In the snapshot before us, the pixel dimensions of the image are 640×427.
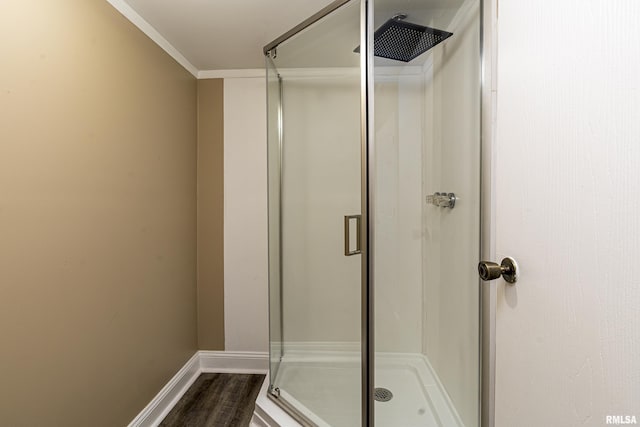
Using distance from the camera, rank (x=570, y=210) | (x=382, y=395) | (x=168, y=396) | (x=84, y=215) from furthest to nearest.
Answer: (x=168, y=396), (x=382, y=395), (x=84, y=215), (x=570, y=210)

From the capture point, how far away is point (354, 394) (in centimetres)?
124

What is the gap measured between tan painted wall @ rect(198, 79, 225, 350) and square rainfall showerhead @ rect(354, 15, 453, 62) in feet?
4.18

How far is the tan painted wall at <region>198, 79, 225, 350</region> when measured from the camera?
82.4 inches

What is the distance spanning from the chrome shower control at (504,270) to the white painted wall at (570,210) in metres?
0.02

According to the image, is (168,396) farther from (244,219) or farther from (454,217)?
(454,217)

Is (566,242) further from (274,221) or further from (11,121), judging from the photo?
(11,121)

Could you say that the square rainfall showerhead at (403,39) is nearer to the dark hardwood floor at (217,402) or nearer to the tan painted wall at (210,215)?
the tan painted wall at (210,215)

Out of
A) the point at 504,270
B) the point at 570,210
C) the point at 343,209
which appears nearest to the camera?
the point at 570,210

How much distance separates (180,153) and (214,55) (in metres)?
0.68

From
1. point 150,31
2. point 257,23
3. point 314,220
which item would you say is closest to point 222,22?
point 257,23

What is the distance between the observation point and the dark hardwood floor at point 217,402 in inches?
63.2

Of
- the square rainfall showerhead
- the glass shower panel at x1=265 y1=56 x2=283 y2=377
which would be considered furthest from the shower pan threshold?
the square rainfall showerhead

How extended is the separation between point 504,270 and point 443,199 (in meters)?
0.68

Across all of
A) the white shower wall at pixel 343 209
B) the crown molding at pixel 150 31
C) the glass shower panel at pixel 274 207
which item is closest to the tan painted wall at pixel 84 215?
the crown molding at pixel 150 31
